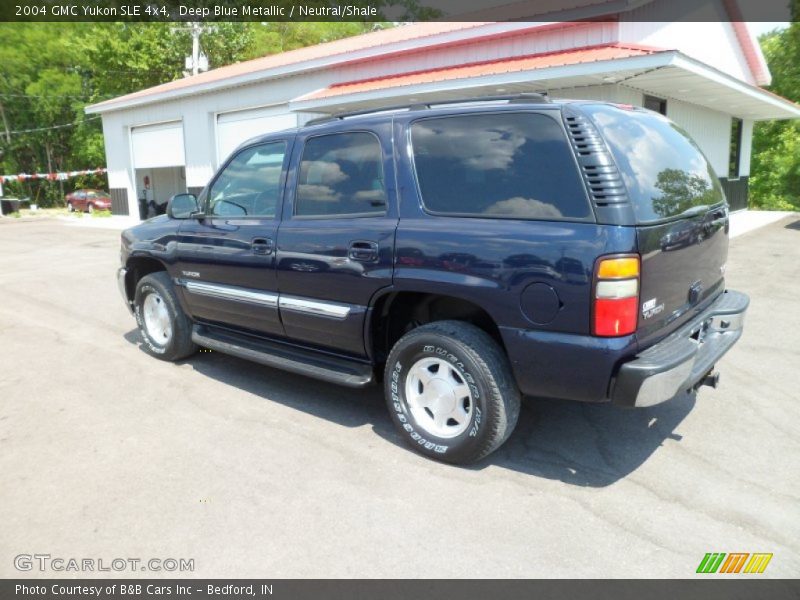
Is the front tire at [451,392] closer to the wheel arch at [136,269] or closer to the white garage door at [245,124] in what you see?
the wheel arch at [136,269]

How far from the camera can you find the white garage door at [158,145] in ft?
72.6

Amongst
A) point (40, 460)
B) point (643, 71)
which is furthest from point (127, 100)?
point (40, 460)

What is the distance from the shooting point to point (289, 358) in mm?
4438

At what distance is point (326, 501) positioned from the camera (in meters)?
3.29

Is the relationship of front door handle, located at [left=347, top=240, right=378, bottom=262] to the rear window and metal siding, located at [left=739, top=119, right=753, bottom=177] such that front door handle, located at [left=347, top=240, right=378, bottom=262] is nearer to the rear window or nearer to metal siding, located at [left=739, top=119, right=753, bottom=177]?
the rear window

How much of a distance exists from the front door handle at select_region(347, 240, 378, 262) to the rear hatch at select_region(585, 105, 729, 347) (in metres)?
1.43

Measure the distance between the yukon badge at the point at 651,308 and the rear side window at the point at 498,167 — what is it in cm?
56

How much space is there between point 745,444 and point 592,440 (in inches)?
36.7

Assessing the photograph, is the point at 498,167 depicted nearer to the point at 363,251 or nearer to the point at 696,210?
the point at 363,251

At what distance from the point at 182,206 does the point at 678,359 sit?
12.8ft

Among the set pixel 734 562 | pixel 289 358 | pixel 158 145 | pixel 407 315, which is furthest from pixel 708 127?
pixel 158 145

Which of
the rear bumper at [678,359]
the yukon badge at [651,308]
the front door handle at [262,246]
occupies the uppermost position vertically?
the front door handle at [262,246]

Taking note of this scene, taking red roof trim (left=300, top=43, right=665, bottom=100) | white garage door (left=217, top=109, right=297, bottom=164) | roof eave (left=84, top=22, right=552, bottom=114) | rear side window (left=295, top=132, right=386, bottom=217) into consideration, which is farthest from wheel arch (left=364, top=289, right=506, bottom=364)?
white garage door (left=217, top=109, right=297, bottom=164)

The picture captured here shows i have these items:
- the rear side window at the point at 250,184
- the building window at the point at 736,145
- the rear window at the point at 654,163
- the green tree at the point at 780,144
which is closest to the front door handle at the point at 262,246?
the rear side window at the point at 250,184
